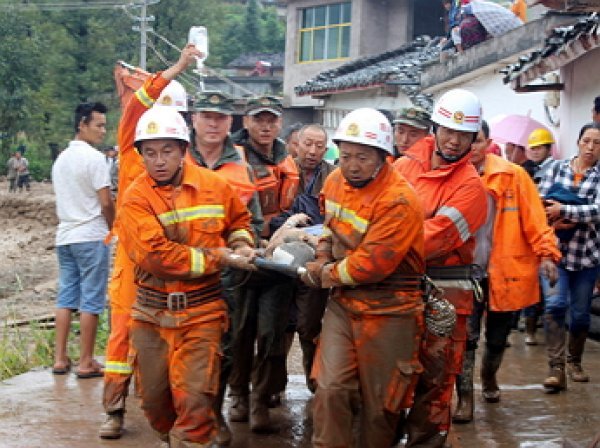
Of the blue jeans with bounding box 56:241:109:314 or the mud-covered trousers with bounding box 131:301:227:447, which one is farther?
the blue jeans with bounding box 56:241:109:314

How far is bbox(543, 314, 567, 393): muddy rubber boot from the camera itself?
722 centimetres

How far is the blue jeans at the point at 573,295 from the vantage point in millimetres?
7324

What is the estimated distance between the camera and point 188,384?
4973 mm

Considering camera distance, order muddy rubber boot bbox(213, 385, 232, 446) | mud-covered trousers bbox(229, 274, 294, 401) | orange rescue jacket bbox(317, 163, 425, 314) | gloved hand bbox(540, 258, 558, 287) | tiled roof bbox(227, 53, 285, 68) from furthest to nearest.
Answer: tiled roof bbox(227, 53, 285, 68), gloved hand bbox(540, 258, 558, 287), mud-covered trousers bbox(229, 274, 294, 401), muddy rubber boot bbox(213, 385, 232, 446), orange rescue jacket bbox(317, 163, 425, 314)

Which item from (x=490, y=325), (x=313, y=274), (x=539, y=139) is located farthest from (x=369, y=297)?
(x=539, y=139)

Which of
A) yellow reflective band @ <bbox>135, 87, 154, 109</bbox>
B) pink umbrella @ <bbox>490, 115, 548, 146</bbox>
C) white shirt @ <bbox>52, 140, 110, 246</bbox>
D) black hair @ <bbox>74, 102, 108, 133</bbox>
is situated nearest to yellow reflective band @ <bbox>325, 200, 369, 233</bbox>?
yellow reflective band @ <bbox>135, 87, 154, 109</bbox>

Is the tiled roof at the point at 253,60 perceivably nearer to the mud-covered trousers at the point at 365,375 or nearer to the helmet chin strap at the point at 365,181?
the helmet chin strap at the point at 365,181

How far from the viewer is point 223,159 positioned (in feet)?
19.7

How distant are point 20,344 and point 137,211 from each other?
173 inches

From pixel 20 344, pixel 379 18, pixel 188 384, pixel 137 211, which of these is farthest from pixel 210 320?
pixel 379 18

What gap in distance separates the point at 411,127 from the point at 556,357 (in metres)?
2.03

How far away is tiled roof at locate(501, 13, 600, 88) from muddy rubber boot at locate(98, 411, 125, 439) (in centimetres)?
515

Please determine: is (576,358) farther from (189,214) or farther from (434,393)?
(189,214)

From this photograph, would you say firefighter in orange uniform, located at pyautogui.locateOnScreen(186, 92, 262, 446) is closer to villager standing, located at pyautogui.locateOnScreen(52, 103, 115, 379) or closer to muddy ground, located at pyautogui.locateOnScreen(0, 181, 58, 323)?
villager standing, located at pyautogui.locateOnScreen(52, 103, 115, 379)
